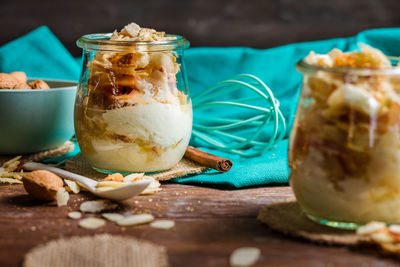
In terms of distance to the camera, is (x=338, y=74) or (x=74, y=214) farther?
(x=74, y=214)

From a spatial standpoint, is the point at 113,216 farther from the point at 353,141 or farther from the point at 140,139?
the point at 353,141

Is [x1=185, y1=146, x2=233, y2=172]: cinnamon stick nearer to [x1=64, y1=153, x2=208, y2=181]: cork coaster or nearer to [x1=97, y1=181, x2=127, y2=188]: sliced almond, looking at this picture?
[x1=64, y1=153, x2=208, y2=181]: cork coaster

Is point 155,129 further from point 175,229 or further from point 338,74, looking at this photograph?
point 338,74

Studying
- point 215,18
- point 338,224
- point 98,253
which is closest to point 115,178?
point 98,253

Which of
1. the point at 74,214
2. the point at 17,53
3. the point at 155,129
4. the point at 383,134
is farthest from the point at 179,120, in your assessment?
the point at 17,53

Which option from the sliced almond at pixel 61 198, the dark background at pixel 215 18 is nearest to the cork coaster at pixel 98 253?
the sliced almond at pixel 61 198

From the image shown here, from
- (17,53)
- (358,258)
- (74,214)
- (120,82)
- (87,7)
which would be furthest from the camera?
(87,7)

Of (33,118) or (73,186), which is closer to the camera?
(73,186)
